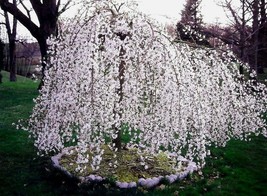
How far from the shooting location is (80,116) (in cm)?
579

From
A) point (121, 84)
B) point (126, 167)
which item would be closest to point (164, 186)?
point (126, 167)

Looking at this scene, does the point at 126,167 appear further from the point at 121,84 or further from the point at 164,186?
the point at 121,84

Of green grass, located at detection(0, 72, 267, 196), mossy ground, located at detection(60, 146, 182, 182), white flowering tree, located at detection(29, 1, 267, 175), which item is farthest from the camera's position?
mossy ground, located at detection(60, 146, 182, 182)

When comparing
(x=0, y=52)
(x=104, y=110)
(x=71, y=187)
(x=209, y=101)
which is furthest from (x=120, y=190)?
(x=0, y=52)

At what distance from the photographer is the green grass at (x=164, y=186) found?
6.34 metres

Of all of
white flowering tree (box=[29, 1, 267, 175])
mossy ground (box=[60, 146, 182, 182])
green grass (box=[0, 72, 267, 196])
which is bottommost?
green grass (box=[0, 72, 267, 196])

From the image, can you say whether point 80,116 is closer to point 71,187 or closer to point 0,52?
point 71,187

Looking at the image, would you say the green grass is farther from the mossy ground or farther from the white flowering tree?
the white flowering tree

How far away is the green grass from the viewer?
6.34 metres

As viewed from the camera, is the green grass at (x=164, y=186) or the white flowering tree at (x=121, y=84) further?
the green grass at (x=164, y=186)

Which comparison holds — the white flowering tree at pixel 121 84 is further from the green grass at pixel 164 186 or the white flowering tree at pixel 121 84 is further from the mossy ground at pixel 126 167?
the green grass at pixel 164 186

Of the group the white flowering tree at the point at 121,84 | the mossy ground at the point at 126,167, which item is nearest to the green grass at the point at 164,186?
the mossy ground at the point at 126,167

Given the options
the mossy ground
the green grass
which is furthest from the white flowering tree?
the green grass

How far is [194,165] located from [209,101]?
1.45 meters
